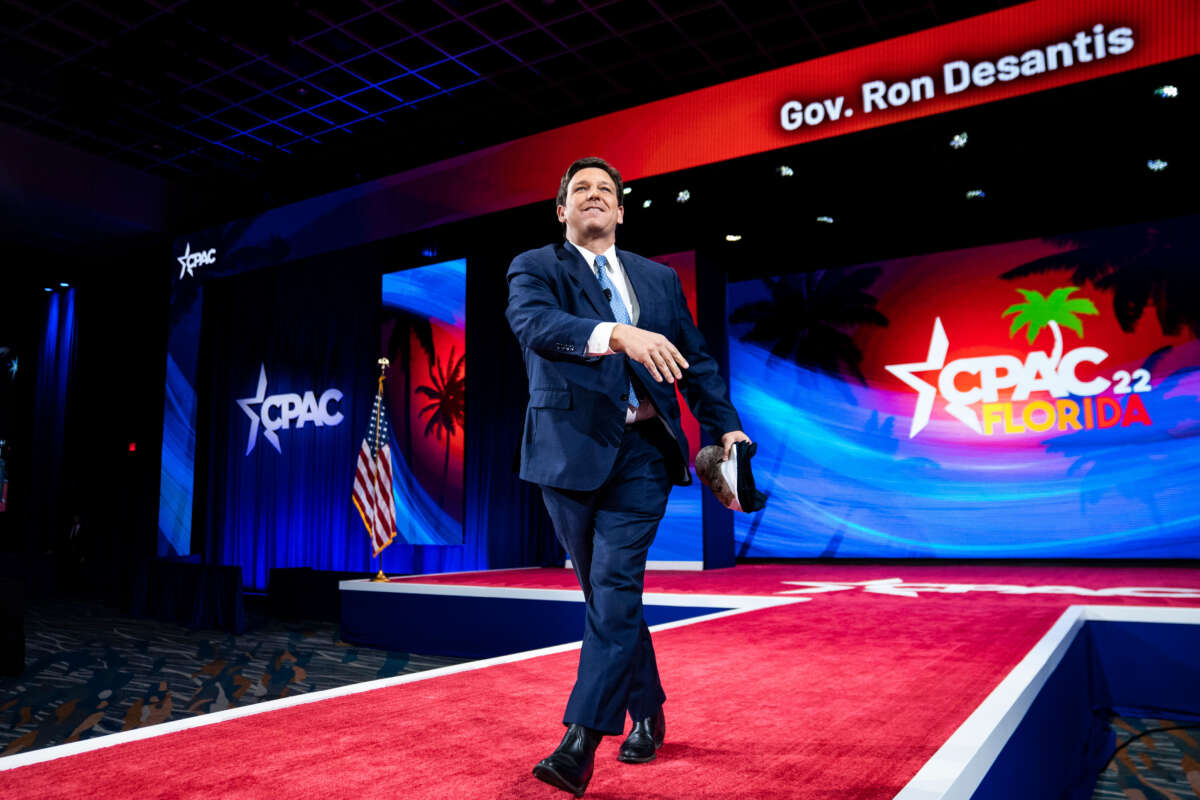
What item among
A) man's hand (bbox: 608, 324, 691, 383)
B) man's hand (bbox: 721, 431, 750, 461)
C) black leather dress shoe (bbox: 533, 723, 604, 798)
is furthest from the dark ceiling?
black leather dress shoe (bbox: 533, 723, 604, 798)

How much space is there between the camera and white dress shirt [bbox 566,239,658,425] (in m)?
1.41

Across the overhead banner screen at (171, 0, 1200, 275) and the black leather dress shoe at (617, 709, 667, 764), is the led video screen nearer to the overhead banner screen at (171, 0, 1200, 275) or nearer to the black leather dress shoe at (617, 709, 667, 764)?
the overhead banner screen at (171, 0, 1200, 275)

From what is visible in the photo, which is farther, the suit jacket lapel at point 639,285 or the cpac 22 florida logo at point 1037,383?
the cpac 22 florida logo at point 1037,383

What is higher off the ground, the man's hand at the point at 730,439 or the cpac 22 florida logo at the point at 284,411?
the cpac 22 florida logo at the point at 284,411

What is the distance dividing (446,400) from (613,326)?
7.10 meters

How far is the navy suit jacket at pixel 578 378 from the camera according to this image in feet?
4.96

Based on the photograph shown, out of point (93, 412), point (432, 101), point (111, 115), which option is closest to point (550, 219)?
point (432, 101)

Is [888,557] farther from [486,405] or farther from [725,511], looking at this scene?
[486,405]

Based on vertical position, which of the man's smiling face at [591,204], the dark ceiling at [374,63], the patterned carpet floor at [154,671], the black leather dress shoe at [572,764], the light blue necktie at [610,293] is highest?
the dark ceiling at [374,63]

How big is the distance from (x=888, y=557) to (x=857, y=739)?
6.04 meters

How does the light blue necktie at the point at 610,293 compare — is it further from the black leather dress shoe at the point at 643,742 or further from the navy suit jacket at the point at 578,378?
the black leather dress shoe at the point at 643,742

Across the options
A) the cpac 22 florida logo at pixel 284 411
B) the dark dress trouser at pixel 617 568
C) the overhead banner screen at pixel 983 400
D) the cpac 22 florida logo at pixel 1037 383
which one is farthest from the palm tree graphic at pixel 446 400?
the dark dress trouser at pixel 617 568

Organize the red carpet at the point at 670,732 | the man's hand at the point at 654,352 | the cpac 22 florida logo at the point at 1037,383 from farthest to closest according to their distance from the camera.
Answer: the cpac 22 florida logo at the point at 1037,383, the red carpet at the point at 670,732, the man's hand at the point at 654,352

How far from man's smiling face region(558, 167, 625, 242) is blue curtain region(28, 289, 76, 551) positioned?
12042 millimetres
